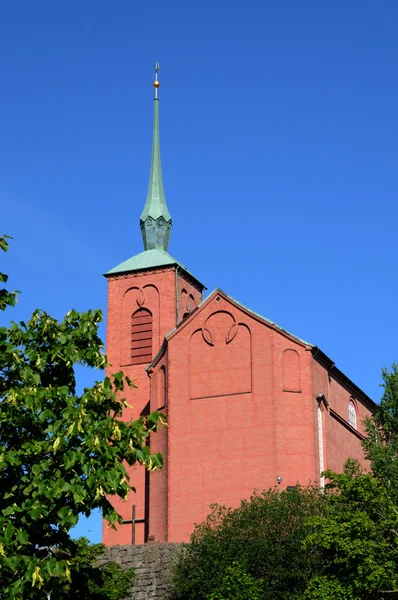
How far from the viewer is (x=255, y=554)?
33.7m

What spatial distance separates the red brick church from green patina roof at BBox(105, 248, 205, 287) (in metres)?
8.99

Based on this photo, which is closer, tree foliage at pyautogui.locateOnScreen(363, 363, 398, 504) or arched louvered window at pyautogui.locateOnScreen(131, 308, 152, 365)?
tree foliage at pyautogui.locateOnScreen(363, 363, 398, 504)

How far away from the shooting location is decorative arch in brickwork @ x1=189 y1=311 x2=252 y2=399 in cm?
4284

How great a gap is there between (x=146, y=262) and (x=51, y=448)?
121 ft

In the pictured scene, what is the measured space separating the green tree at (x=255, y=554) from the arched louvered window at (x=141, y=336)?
52.3ft

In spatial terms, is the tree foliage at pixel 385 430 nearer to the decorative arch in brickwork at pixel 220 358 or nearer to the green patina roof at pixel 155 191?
the decorative arch in brickwork at pixel 220 358

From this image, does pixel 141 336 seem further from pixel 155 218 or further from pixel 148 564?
pixel 148 564

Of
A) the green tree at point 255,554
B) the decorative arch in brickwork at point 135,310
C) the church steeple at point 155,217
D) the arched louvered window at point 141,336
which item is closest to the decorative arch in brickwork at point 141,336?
the arched louvered window at point 141,336

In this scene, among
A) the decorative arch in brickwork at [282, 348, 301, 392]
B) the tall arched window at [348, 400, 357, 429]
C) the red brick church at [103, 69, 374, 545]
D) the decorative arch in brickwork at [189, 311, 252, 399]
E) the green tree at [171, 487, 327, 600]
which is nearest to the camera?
the green tree at [171, 487, 327, 600]

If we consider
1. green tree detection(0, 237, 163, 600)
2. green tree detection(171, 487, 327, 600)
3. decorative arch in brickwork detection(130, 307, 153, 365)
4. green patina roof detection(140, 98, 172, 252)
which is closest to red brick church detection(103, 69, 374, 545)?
green tree detection(171, 487, 327, 600)

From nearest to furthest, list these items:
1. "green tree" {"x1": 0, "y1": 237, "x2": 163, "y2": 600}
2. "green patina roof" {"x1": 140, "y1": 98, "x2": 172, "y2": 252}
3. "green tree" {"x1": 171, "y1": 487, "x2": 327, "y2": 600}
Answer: "green tree" {"x1": 0, "y1": 237, "x2": 163, "y2": 600} → "green tree" {"x1": 171, "y1": 487, "x2": 327, "y2": 600} → "green patina roof" {"x1": 140, "y1": 98, "x2": 172, "y2": 252}

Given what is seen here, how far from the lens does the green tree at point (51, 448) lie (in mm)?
17562

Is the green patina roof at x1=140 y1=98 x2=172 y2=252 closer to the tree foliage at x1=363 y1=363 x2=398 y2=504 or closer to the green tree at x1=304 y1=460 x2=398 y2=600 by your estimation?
the tree foliage at x1=363 y1=363 x2=398 y2=504

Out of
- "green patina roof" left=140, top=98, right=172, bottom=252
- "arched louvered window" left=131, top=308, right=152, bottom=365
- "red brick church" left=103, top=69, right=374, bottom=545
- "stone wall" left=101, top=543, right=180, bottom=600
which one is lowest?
"stone wall" left=101, top=543, right=180, bottom=600
